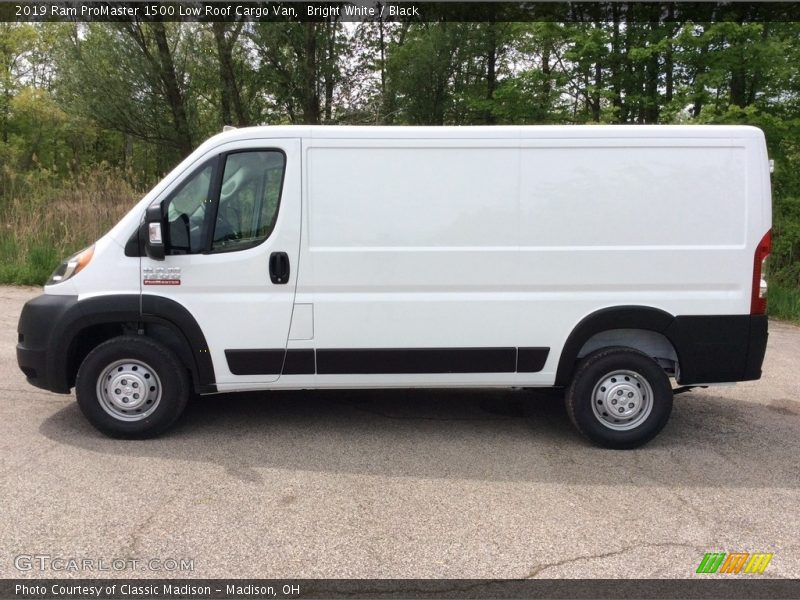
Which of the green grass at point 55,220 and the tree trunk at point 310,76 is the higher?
the tree trunk at point 310,76

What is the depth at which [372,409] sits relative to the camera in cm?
599

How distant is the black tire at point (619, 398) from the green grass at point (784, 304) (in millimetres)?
7461

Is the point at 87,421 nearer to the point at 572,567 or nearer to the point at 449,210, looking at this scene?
the point at 449,210

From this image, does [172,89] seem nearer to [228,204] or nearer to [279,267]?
[228,204]

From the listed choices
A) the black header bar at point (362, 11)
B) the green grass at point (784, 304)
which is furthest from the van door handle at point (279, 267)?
the black header bar at point (362, 11)

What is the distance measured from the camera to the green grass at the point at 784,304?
11.3m

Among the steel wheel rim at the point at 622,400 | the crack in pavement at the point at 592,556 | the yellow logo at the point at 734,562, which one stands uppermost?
the steel wheel rim at the point at 622,400

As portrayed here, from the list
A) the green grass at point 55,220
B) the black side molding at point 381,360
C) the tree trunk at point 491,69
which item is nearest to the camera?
the black side molding at point 381,360

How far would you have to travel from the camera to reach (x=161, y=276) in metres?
4.91

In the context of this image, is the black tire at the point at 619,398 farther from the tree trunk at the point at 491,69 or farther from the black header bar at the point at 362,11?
the tree trunk at the point at 491,69

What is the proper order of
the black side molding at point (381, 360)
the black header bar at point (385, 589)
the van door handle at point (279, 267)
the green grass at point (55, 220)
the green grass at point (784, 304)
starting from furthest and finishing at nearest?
the green grass at point (55, 220), the green grass at point (784, 304), the black side molding at point (381, 360), the van door handle at point (279, 267), the black header bar at point (385, 589)

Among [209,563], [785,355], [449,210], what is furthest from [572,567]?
[785,355]

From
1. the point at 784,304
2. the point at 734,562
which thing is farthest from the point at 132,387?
the point at 784,304

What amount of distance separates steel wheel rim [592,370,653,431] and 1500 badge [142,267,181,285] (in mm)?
3033
